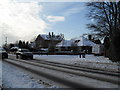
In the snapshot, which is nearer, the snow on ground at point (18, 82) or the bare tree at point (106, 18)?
the snow on ground at point (18, 82)

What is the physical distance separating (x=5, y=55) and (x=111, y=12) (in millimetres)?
21198

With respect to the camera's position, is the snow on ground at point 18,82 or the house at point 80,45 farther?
the house at point 80,45

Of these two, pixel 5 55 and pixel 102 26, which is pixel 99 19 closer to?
pixel 102 26

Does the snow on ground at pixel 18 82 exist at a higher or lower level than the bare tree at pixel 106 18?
lower

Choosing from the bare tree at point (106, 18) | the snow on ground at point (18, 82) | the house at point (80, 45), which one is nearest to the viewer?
the snow on ground at point (18, 82)

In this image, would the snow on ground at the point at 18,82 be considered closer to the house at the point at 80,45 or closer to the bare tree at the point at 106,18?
the bare tree at the point at 106,18

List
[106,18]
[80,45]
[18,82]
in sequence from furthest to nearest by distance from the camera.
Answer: [80,45]
[106,18]
[18,82]

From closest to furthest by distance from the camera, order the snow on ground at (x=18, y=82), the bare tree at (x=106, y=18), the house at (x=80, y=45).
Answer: the snow on ground at (x=18, y=82) → the bare tree at (x=106, y=18) → the house at (x=80, y=45)

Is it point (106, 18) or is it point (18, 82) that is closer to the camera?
point (18, 82)

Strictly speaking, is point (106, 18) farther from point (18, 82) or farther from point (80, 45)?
point (80, 45)

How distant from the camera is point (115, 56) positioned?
19.8 meters

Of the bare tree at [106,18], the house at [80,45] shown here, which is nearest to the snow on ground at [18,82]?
the bare tree at [106,18]

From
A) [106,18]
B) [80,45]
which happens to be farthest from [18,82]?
[80,45]

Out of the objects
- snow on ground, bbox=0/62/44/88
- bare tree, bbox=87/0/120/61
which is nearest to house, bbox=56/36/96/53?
bare tree, bbox=87/0/120/61
